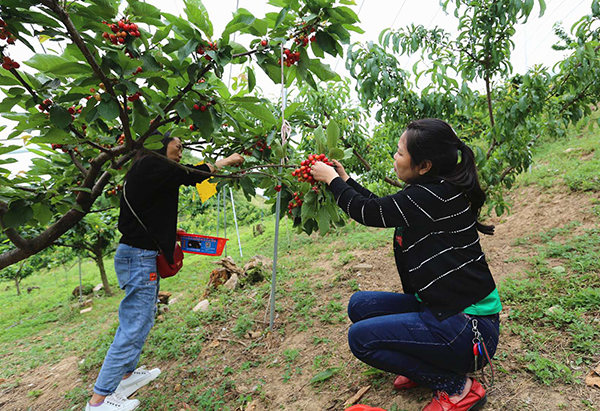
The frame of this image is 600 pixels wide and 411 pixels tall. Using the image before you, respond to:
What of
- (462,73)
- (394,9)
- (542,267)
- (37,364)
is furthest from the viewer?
(394,9)

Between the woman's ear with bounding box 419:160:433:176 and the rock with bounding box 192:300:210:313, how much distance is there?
266 cm

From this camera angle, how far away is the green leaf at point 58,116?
1222 millimetres

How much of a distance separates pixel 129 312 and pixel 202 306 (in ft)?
5.09

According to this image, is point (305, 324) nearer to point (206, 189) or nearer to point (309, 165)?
point (206, 189)

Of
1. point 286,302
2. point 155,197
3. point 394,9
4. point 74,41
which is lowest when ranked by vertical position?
point 286,302

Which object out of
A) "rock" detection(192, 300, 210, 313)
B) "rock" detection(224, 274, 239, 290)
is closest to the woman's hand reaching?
"rock" detection(192, 300, 210, 313)

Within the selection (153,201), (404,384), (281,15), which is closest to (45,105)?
(153,201)

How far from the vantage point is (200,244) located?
7.57ft

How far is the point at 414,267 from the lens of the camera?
1.44 meters

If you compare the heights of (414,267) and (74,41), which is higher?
(74,41)

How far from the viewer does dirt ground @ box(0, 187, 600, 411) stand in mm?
1536

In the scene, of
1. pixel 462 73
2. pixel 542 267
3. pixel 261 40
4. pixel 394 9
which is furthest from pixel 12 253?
pixel 394 9

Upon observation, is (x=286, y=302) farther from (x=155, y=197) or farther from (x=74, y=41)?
(x=74, y=41)

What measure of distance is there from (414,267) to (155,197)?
1.47 meters
